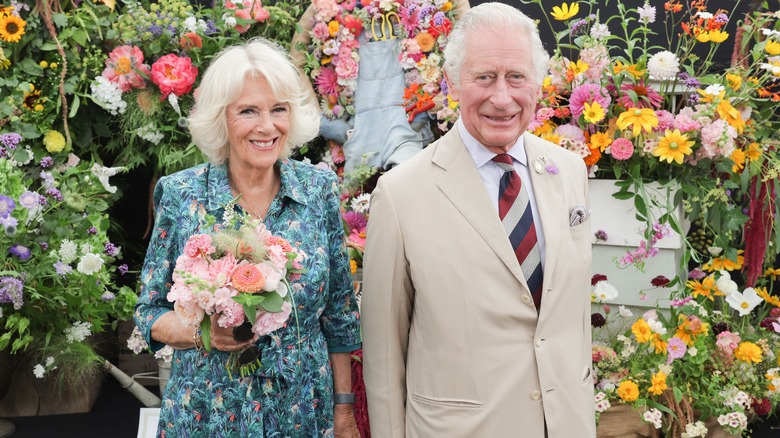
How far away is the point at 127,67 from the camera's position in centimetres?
368

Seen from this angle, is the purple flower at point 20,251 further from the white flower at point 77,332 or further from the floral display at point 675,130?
the floral display at point 675,130

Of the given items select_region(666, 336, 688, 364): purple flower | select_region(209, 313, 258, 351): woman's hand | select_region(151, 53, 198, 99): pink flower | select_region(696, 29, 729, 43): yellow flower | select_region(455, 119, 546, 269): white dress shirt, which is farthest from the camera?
select_region(151, 53, 198, 99): pink flower

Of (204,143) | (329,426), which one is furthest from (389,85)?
(329,426)

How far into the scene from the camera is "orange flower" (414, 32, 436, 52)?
3787 millimetres

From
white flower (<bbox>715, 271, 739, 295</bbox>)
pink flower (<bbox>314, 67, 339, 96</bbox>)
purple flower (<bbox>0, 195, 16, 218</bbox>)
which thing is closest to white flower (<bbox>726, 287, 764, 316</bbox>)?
white flower (<bbox>715, 271, 739, 295</bbox>)

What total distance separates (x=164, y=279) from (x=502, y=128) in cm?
88

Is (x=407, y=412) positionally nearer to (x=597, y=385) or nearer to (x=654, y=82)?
(x=597, y=385)

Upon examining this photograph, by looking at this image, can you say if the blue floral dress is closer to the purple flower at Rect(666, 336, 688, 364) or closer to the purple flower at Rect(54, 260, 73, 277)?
the purple flower at Rect(54, 260, 73, 277)

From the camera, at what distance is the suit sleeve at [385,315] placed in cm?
188

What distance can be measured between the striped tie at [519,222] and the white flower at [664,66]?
1.51 meters

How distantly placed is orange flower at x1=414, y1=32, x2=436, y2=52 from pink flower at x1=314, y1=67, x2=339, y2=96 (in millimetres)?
442

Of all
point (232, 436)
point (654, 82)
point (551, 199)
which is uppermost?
Result: point (654, 82)

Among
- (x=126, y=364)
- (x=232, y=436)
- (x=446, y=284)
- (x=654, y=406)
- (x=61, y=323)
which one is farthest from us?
(x=126, y=364)

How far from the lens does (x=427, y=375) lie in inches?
74.1
